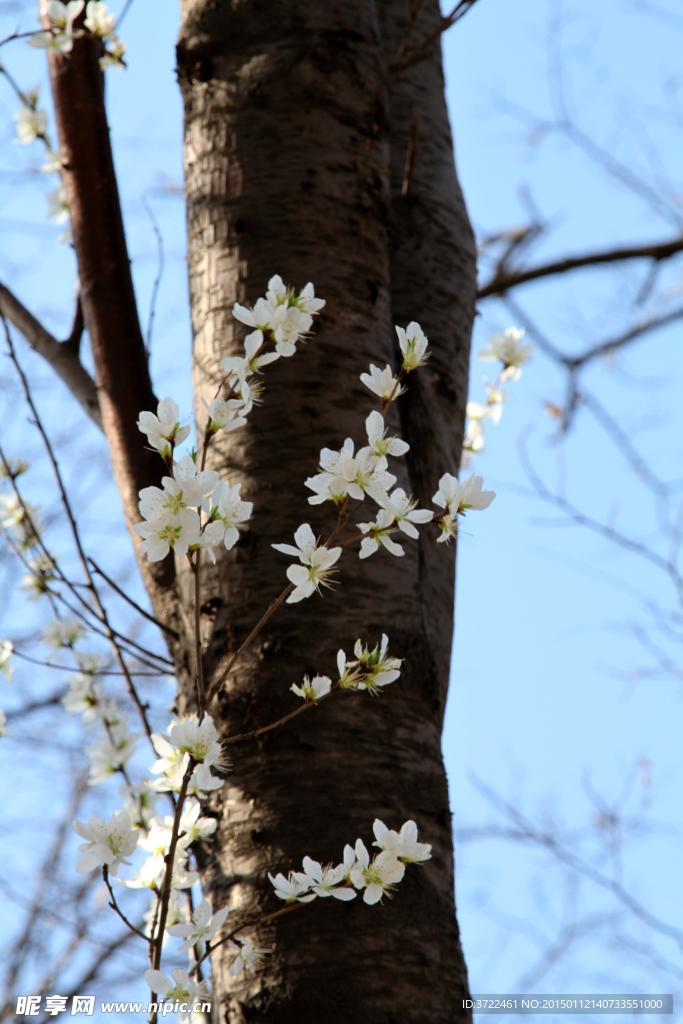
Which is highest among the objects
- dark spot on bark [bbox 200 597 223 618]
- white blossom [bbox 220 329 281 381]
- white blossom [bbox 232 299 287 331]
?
white blossom [bbox 232 299 287 331]

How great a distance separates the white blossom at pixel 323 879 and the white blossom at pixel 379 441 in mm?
437

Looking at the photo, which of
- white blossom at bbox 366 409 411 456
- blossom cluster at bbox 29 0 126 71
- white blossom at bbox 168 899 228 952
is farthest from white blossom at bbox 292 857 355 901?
blossom cluster at bbox 29 0 126 71

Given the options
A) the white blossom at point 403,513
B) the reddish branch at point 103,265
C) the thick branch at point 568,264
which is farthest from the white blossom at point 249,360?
the thick branch at point 568,264

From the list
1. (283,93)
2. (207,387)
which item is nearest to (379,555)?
(207,387)

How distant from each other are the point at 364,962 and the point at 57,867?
5.32m

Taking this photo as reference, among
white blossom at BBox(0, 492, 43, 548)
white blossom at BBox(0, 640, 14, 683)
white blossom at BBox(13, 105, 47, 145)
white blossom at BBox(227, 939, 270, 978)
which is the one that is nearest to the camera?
white blossom at BBox(227, 939, 270, 978)

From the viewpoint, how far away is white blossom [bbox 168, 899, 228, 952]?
0.87 m

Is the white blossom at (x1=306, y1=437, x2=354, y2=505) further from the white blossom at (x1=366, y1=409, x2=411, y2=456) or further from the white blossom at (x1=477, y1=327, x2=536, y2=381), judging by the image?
the white blossom at (x1=477, y1=327, x2=536, y2=381)

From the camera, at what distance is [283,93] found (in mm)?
1334

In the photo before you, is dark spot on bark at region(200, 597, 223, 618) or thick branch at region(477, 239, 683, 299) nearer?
dark spot on bark at region(200, 597, 223, 618)

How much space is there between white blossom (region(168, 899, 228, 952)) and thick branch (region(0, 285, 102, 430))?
3.25ft

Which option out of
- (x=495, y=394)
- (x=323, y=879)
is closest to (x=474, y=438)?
(x=495, y=394)

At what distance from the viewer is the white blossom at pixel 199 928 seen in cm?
87

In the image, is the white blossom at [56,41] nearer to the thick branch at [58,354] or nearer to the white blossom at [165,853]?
the thick branch at [58,354]
